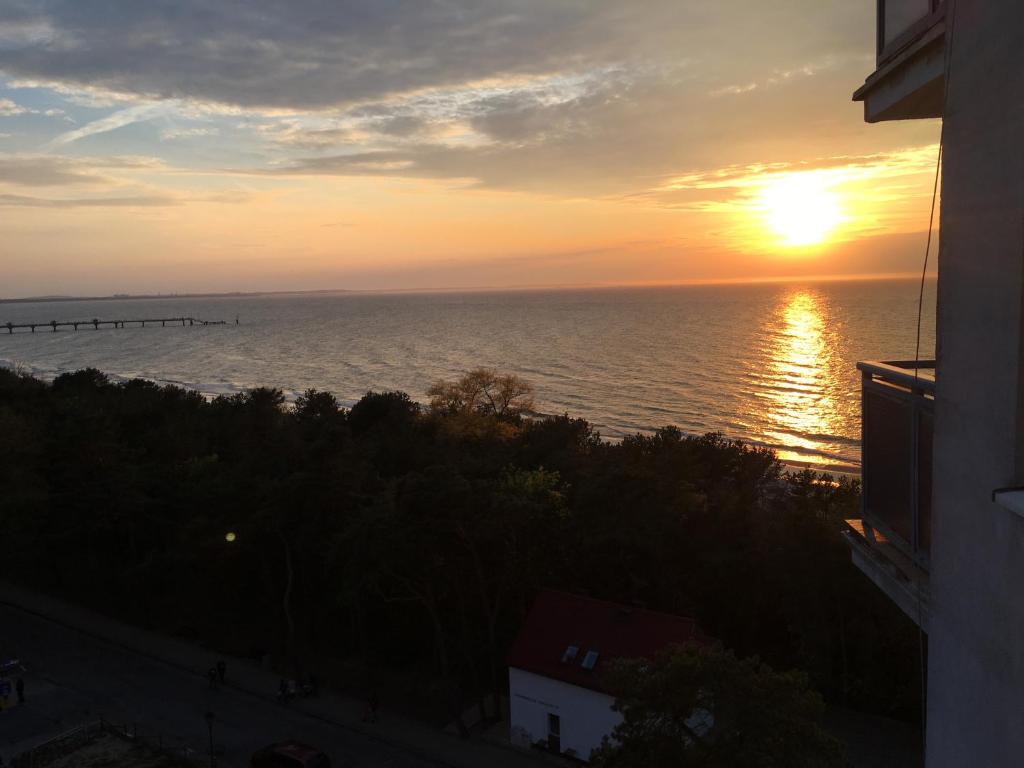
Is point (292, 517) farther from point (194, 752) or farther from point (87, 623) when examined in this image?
point (87, 623)

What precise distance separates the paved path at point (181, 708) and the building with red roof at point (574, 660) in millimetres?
1263

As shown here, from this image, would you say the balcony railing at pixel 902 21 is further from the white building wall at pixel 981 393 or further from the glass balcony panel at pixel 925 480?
the glass balcony panel at pixel 925 480

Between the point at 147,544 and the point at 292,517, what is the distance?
13.0m

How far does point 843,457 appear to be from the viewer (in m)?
58.4

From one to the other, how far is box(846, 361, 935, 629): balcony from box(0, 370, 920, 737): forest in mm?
18566

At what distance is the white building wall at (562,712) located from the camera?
20.7 metres

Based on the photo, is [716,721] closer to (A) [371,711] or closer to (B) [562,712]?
(B) [562,712]

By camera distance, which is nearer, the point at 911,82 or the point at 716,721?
the point at 911,82

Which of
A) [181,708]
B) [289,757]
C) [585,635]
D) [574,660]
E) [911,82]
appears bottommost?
[181,708]

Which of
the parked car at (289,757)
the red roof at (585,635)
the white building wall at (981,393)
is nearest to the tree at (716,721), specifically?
the red roof at (585,635)

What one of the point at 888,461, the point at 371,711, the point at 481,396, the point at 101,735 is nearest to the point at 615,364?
the point at 481,396

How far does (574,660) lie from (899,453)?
1871cm

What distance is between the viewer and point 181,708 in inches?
985

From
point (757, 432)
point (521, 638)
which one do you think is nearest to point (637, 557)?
point (521, 638)
